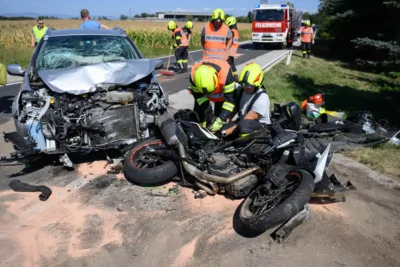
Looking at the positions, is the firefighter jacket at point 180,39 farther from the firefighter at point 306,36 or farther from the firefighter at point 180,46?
the firefighter at point 306,36

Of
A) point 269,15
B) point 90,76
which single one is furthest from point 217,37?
point 269,15

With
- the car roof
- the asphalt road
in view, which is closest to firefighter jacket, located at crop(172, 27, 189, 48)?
the car roof

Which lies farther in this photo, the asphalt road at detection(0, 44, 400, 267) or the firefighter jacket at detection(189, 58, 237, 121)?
the firefighter jacket at detection(189, 58, 237, 121)

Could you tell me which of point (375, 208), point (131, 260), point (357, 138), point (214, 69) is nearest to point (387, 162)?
point (357, 138)

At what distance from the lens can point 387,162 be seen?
492 cm

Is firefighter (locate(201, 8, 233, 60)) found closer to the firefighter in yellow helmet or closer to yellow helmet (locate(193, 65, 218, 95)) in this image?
yellow helmet (locate(193, 65, 218, 95))

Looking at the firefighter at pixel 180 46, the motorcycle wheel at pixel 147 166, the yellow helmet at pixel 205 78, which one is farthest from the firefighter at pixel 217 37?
the firefighter at pixel 180 46

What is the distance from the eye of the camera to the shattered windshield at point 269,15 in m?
22.5

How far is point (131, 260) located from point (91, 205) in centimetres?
112

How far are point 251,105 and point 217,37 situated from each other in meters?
2.58

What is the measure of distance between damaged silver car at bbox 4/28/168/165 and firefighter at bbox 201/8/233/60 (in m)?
1.68

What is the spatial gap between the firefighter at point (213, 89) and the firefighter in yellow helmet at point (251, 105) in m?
0.24

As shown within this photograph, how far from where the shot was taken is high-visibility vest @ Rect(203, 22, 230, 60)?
661cm

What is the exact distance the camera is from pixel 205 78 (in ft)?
14.9
